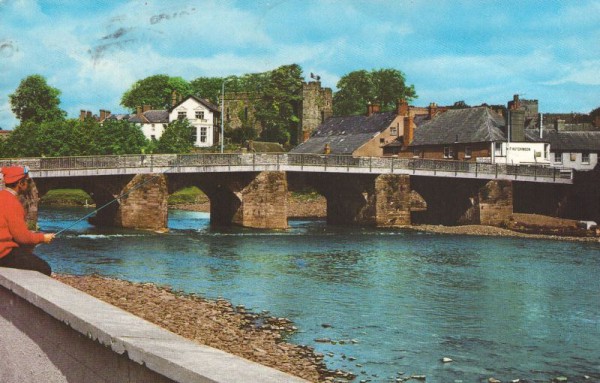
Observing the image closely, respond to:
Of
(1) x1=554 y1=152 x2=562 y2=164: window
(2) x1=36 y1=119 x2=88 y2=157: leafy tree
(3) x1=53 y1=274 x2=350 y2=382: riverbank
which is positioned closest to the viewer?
(3) x1=53 y1=274 x2=350 y2=382: riverbank

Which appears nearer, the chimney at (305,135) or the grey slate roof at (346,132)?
the grey slate roof at (346,132)

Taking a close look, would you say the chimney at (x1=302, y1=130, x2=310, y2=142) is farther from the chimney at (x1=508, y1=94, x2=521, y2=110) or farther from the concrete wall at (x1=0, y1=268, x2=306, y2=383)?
the concrete wall at (x1=0, y1=268, x2=306, y2=383)

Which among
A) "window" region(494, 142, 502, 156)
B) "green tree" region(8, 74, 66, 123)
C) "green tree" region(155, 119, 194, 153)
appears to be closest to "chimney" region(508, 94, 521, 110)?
"window" region(494, 142, 502, 156)

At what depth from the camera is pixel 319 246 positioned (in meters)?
45.4

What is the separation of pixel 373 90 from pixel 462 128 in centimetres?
5399

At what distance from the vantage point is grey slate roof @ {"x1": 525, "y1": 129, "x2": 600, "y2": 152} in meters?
81.6

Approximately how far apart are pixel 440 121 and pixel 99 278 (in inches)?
2639

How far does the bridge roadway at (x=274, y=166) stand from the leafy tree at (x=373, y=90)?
67.7 meters

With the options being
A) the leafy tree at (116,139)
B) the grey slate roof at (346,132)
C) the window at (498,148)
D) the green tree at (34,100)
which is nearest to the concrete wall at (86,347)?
the window at (498,148)

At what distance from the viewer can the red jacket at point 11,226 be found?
28.4 feet

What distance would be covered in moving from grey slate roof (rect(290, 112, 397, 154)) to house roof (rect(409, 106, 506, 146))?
Result: 7124 mm

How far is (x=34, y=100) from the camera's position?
448 feet

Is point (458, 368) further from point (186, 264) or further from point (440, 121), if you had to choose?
point (440, 121)

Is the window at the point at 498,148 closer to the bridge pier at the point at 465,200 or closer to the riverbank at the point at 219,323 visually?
the bridge pier at the point at 465,200
